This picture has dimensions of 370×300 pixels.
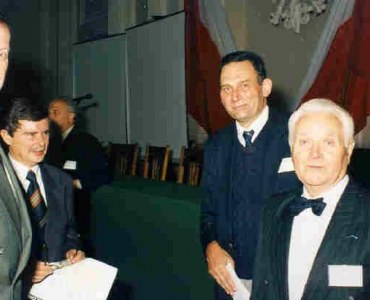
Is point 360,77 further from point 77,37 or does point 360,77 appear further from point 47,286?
point 77,37

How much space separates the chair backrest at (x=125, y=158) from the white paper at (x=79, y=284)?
4.09m

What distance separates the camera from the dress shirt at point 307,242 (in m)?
1.51

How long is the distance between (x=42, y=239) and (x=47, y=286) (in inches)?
14.8

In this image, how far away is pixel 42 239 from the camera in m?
2.31

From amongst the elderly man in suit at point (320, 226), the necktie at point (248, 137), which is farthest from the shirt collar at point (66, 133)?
the elderly man in suit at point (320, 226)

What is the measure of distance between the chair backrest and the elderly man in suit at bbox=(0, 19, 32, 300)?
190 inches

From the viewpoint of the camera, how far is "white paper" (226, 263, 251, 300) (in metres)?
1.97

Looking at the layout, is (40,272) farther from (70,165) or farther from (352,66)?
(352,66)

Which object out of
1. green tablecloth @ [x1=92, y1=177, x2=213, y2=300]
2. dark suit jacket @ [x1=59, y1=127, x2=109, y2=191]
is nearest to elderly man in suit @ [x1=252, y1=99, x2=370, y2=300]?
green tablecloth @ [x1=92, y1=177, x2=213, y2=300]

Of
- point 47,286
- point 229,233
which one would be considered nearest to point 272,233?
point 229,233

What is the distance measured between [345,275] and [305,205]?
0.77 ft

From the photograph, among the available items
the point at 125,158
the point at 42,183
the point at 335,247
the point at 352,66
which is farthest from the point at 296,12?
the point at 335,247

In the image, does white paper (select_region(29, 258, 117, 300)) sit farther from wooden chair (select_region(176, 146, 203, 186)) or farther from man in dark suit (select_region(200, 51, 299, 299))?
wooden chair (select_region(176, 146, 203, 186))

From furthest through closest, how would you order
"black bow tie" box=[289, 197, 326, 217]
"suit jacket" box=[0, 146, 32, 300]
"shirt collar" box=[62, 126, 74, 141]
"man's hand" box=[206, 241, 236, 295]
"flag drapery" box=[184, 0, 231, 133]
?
"flag drapery" box=[184, 0, 231, 133] < "shirt collar" box=[62, 126, 74, 141] < "man's hand" box=[206, 241, 236, 295] < "black bow tie" box=[289, 197, 326, 217] < "suit jacket" box=[0, 146, 32, 300]
